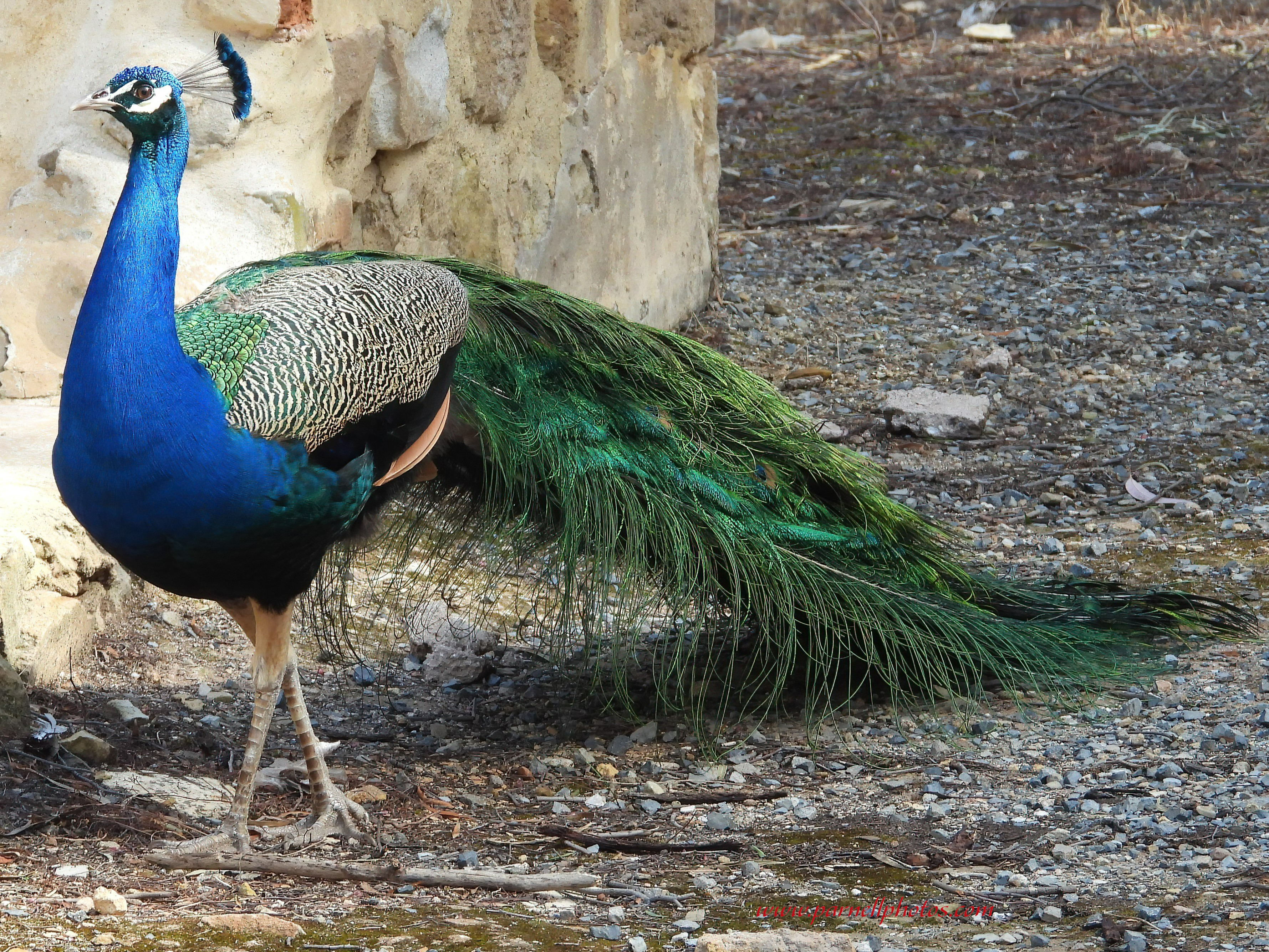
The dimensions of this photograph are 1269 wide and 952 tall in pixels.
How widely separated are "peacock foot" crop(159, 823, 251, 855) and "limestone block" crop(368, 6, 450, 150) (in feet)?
7.82

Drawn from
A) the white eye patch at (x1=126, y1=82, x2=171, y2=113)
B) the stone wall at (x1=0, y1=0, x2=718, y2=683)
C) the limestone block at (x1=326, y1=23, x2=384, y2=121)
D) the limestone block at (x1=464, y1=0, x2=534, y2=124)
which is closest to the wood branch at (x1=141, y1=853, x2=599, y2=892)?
the stone wall at (x1=0, y1=0, x2=718, y2=683)

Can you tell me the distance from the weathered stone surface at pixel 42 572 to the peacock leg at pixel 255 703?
708 millimetres

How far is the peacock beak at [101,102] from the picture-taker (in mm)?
2496

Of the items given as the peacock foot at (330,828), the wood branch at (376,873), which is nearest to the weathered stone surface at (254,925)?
the wood branch at (376,873)

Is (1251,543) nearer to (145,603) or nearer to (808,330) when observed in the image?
(808,330)

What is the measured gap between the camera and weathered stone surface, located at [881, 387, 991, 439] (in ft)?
18.3

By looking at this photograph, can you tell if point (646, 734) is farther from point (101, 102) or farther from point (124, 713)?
point (101, 102)

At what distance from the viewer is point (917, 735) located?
3416mm

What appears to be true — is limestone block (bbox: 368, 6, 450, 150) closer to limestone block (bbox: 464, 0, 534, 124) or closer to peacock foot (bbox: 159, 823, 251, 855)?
limestone block (bbox: 464, 0, 534, 124)

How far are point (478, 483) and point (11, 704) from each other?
1072 millimetres

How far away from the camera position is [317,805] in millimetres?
3039

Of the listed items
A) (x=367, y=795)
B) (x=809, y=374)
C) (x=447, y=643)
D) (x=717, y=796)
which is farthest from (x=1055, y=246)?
(x=367, y=795)

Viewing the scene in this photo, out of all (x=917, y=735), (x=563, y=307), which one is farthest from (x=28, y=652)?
(x=917, y=735)

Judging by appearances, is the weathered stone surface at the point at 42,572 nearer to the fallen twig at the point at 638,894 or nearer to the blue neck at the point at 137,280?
the blue neck at the point at 137,280
